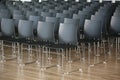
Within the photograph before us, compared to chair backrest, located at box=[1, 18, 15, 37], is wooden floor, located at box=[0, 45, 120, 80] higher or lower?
lower

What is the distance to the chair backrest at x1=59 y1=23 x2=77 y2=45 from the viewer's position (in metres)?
6.16

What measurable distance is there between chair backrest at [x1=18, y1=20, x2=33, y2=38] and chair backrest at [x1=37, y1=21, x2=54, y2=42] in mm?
292

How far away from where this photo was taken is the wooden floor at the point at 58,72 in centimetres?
578

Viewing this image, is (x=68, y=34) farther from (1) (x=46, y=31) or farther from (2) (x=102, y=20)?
(2) (x=102, y=20)

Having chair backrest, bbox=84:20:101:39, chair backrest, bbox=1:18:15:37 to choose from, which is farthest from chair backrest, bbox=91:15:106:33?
chair backrest, bbox=1:18:15:37

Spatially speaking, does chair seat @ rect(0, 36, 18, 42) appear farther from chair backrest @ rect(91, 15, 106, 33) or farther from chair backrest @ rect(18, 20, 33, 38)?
chair backrest @ rect(91, 15, 106, 33)

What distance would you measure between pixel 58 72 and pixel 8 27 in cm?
190

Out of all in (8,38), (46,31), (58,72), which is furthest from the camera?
(8,38)

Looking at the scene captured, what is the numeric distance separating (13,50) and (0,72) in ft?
6.68

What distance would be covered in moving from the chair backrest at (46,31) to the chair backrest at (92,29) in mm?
952

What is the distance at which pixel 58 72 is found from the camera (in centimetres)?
616

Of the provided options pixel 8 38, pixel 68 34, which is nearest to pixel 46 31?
pixel 68 34

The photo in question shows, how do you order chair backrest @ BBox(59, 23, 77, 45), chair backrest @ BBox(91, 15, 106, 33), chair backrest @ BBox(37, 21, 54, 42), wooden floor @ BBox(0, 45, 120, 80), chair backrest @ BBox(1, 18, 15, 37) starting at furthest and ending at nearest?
chair backrest @ BBox(91, 15, 106, 33)
chair backrest @ BBox(1, 18, 15, 37)
chair backrest @ BBox(37, 21, 54, 42)
chair backrest @ BBox(59, 23, 77, 45)
wooden floor @ BBox(0, 45, 120, 80)

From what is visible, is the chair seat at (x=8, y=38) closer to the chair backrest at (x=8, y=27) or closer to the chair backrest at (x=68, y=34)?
the chair backrest at (x=8, y=27)
